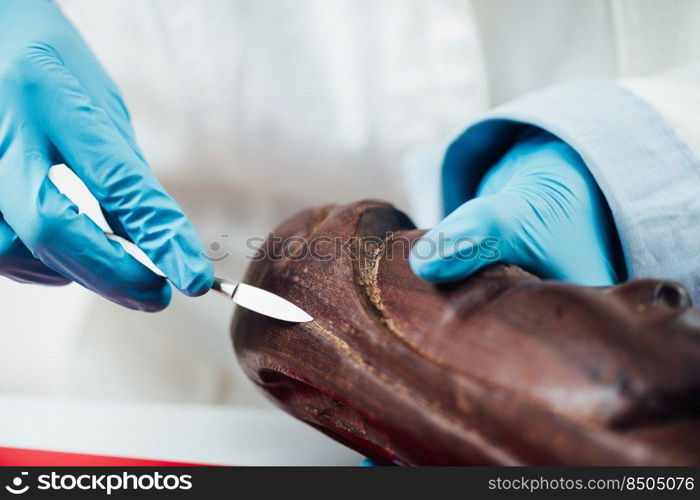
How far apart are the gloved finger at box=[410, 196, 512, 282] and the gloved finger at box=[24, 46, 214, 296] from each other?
350mm

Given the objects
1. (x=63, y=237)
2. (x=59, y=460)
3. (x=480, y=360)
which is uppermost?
(x=63, y=237)

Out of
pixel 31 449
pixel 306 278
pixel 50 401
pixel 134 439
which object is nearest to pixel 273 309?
pixel 306 278

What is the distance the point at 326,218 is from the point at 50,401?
0.81 meters

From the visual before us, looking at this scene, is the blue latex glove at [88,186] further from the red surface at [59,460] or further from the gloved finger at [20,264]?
the red surface at [59,460]

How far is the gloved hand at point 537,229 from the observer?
2.38 ft

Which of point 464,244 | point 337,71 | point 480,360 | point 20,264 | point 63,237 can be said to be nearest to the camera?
point 480,360

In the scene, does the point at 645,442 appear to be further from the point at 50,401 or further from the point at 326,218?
the point at 50,401

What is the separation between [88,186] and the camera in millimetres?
926

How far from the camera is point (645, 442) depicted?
0.53 metres

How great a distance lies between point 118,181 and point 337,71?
24.4 inches

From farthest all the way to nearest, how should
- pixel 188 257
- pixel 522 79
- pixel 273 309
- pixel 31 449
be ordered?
1. pixel 522 79
2. pixel 31 449
3. pixel 188 257
4. pixel 273 309

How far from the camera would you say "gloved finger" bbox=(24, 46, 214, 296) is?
35.4 inches

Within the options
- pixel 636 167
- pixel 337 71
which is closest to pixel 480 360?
pixel 636 167

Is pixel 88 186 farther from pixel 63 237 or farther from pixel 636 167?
pixel 636 167
